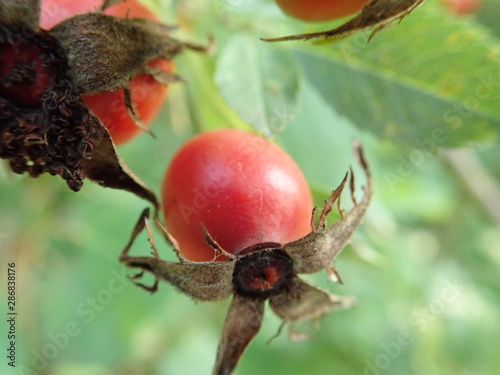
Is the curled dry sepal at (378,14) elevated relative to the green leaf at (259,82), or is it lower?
elevated

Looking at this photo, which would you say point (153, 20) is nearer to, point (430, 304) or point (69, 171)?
point (69, 171)

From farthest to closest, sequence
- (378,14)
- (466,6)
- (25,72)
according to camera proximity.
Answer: (466,6), (25,72), (378,14)

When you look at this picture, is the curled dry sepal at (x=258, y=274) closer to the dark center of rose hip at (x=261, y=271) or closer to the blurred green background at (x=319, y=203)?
the dark center of rose hip at (x=261, y=271)

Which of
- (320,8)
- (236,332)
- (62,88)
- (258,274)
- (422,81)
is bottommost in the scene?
(236,332)

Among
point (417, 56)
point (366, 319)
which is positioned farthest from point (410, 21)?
point (366, 319)

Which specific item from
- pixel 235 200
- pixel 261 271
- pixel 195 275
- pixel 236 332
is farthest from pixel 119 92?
pixel 236 332

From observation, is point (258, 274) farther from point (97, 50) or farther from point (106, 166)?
point (97, 50)

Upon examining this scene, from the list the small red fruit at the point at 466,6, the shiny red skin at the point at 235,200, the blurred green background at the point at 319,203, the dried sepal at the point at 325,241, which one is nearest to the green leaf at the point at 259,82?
the blurred green background at the point at 319,203
